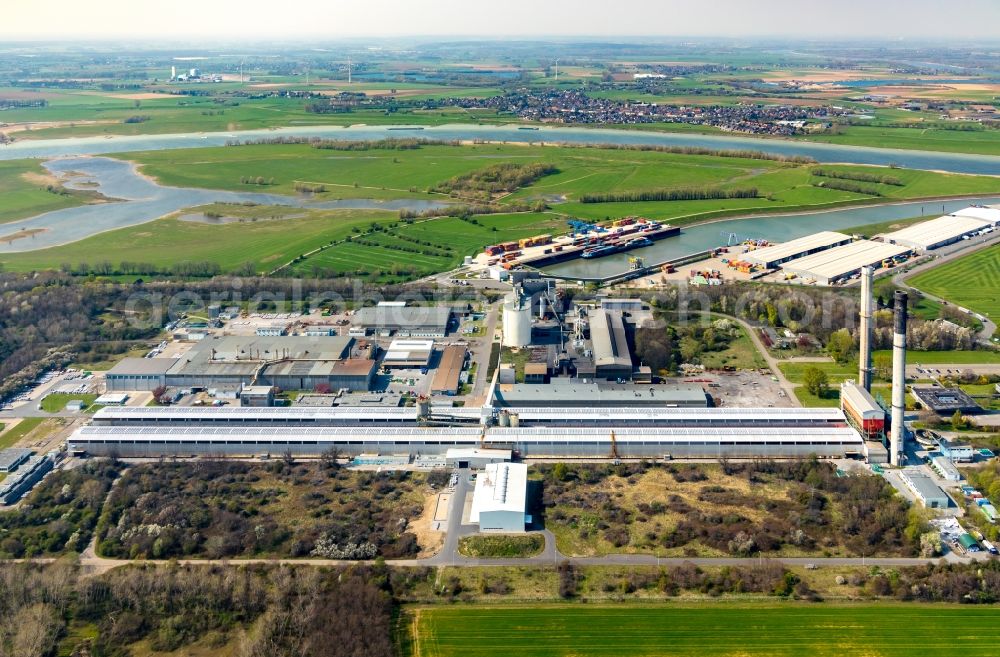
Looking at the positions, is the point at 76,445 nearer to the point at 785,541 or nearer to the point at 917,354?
the point at 785,541

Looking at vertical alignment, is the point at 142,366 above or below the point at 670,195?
below

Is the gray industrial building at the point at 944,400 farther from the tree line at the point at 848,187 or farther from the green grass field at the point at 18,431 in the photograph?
the tree line at the point at 848,187

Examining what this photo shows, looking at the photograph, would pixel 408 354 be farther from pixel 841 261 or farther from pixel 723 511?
pixel 841 261

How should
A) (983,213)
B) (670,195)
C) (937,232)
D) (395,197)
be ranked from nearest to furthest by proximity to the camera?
1. (937,232)
2. (983,213)
3. (670,195)
4. (395,197)

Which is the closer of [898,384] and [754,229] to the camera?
[898,384]

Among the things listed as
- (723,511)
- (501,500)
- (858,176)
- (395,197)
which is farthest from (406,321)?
(858,176)

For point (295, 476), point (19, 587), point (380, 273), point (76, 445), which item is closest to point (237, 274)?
point (380, 273)
